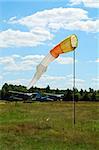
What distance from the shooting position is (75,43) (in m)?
18.3

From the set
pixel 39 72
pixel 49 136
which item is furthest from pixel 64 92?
pixel 49 136

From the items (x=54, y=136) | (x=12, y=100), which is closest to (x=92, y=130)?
(x=54, y=136)

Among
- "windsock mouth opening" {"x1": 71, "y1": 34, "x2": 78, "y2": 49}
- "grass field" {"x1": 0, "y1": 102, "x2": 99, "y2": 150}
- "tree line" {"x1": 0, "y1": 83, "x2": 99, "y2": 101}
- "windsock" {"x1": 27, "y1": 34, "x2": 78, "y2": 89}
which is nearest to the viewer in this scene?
"grass field" {"x1": 0, "y1": 102, "x2": 99, "y2": 150}

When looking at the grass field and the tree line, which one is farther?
the tree line

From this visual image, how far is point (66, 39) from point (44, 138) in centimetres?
585

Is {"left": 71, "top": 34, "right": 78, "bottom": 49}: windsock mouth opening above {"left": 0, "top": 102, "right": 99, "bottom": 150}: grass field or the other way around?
above

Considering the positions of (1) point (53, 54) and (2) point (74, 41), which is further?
(1) point (53, 54)

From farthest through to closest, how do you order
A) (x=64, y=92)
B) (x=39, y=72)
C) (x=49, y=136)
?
(x=64, y=92) < (x=39, y=72) < (x=49, y=136)

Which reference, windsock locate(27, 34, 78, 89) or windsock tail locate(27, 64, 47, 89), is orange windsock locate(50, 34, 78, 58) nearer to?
windsock locate(27, 34, 78, 89)

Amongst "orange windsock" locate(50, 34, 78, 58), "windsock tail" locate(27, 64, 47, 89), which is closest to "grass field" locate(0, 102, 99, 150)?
"windsock tail" locate(27, 64, 47, 89)

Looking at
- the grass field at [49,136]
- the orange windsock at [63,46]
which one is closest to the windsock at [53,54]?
the orange windsock at [63,46]

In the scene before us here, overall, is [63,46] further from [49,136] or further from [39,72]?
[49,136]

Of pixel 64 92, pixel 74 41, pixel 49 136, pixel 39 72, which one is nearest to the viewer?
pixel 49 136

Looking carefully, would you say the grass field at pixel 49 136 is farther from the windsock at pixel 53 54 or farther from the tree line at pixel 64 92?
the tree line at pixel 64 92
